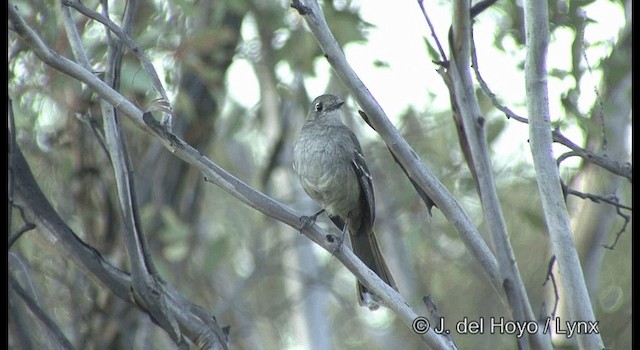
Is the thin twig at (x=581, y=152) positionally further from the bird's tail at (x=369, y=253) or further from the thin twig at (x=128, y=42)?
the bird's tail at (x=369, y=253)

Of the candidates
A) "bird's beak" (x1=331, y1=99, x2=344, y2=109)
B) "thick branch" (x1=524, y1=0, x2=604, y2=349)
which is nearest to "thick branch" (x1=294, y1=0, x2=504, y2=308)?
"thick branch" (x1=524, y1=0, x2=604, y2=349)

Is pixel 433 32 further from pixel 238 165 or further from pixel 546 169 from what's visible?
pixel 238 165

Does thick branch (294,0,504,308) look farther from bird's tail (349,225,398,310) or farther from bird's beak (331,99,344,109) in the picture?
bird's beak (331,99,344,109)

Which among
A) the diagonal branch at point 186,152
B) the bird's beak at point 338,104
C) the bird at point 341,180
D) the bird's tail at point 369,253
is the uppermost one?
the bird's beak at point 338,104

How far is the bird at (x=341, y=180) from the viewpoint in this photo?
17.8 feet

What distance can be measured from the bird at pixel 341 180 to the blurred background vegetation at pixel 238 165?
19.6 inches

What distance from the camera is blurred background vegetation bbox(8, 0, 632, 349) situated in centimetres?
518

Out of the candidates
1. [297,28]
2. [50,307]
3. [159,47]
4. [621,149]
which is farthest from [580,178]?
[50,307]

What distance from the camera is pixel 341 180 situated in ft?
17.8

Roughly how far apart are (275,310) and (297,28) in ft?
8.76

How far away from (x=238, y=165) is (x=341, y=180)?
3574 mm

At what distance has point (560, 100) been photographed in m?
4.75

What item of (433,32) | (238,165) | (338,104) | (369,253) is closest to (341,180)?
(369,253)

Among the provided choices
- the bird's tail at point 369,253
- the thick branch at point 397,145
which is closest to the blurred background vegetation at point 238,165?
the bird's tail at point 369,253
